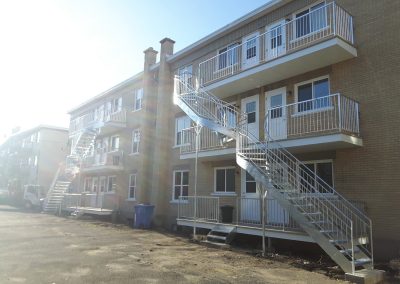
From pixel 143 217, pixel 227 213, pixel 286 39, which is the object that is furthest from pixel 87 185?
pixel 286 39

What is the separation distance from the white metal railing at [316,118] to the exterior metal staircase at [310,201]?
0.89 meters

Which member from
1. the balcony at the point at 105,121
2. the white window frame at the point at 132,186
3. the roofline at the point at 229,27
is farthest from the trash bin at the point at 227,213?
the balcony at the point at 105,121

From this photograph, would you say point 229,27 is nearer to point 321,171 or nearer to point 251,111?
point 251,111

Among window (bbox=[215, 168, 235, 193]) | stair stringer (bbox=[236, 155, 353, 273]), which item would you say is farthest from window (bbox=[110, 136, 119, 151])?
stair stringer (bbox=[236, 155, 353, 273])

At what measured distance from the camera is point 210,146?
17453 mm

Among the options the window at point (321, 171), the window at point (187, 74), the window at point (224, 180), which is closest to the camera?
the window at point (321, 171)

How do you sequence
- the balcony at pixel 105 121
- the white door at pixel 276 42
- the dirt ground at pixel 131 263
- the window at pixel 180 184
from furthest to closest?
the balcony at pixel 105 121 → the window at pixel 180 184 → the white door at pixel 276 42 → the dirt ground at pixel 131 263

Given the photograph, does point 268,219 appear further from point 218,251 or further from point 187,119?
point 187,119

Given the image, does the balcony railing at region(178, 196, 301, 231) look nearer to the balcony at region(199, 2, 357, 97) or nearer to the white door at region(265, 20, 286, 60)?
the balcony at region(199, 2, 357, 97)

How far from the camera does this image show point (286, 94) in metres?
15.6

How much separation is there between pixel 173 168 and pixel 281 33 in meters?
9.94

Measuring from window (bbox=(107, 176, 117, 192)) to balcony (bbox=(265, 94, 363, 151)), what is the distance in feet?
55.5

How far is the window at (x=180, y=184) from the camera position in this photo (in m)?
21.3

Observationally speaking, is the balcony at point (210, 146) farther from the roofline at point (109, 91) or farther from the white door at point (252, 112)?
the roofline at point (109, 91)
